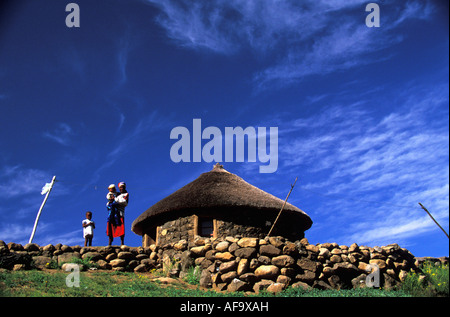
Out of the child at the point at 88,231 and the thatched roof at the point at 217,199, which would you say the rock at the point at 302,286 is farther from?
the child at the point at 88,231

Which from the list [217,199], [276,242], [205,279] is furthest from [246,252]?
[217,199]

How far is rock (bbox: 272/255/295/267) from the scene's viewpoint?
9.34 m

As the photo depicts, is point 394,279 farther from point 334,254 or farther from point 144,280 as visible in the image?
point 144,280

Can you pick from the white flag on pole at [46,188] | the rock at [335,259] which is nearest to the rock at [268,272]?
the rock at [335,259]

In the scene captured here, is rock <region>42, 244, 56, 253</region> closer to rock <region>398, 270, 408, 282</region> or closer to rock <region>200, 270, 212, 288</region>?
rock <region>200, 270, 212, 288</region>

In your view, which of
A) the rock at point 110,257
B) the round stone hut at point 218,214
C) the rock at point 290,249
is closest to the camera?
the rock at point 290,249

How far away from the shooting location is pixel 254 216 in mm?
13992

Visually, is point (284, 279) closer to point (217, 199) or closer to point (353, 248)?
point (353, 248)

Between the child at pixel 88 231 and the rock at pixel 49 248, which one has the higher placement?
the child at pixel 88 231

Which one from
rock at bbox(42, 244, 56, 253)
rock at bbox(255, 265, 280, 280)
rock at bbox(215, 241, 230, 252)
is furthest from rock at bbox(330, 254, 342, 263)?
rock at bbox(42, 244, 56, 253)

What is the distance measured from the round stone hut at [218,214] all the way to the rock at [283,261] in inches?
163

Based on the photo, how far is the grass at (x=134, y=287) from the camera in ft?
24.9
